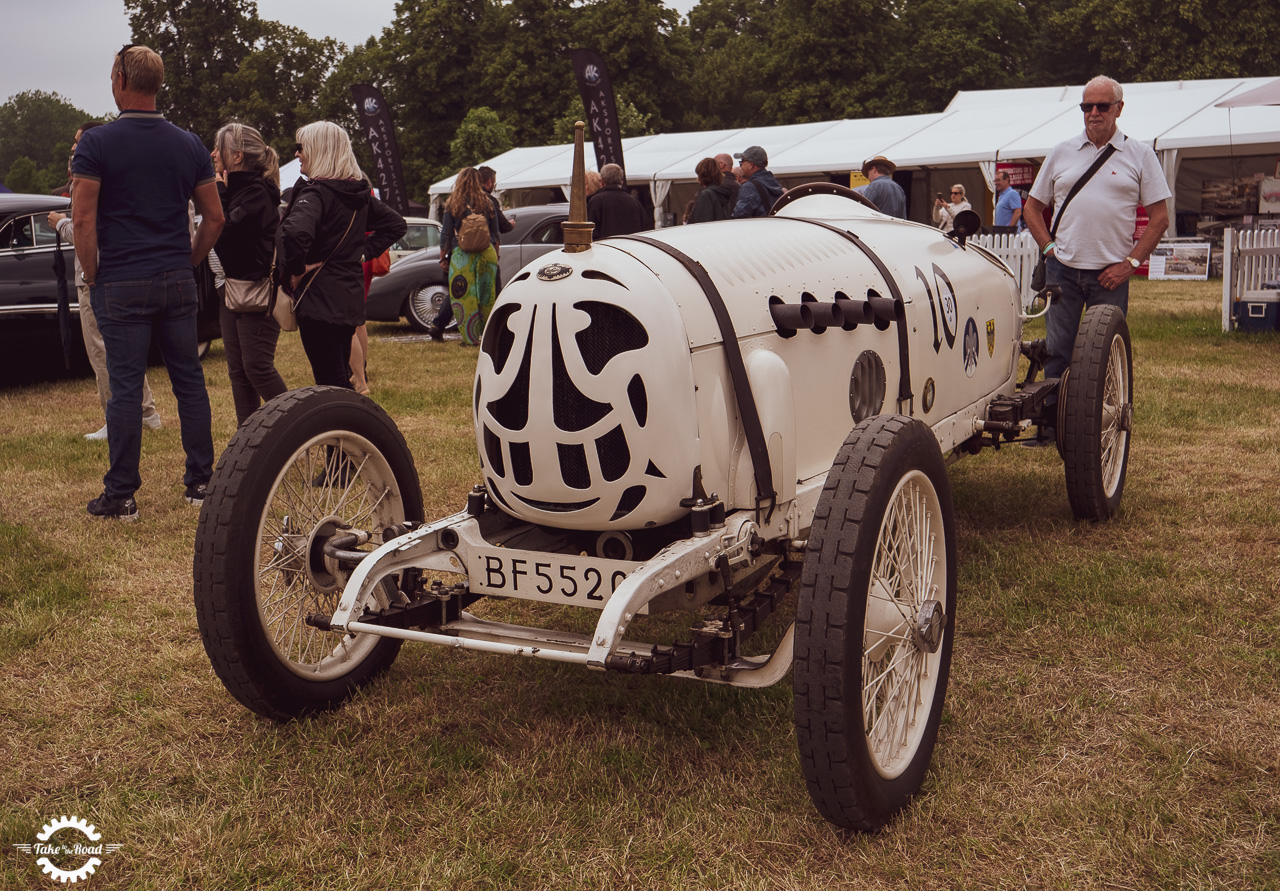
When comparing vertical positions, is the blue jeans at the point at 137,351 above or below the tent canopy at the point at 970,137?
below

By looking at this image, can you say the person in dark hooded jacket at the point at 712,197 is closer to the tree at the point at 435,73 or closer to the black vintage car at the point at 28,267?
the black vintage car at the point at 28,267

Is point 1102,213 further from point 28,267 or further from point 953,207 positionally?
point 953,207

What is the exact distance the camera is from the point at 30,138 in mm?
128875

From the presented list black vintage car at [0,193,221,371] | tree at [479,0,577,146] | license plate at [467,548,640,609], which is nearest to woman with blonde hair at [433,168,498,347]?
black vintage car at [0,193,221,371]

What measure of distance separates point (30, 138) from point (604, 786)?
Answer: 5963 inches

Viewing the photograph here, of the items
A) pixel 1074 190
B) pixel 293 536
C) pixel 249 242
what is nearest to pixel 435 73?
pixel 249 242

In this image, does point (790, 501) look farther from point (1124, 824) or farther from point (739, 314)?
point (1124, 824)

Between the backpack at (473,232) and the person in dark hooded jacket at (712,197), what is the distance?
7.03 feet

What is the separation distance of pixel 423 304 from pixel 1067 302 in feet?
32.2

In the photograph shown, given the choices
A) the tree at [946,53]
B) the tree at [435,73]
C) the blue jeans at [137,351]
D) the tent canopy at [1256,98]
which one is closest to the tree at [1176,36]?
the tree at [946,53]

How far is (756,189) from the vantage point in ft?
32.5

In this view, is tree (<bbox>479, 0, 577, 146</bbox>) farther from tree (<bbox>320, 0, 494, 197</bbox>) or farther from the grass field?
the grass field

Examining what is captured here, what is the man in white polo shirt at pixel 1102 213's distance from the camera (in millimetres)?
5609

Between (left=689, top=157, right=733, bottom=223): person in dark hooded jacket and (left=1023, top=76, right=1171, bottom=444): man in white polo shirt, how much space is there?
519cm
